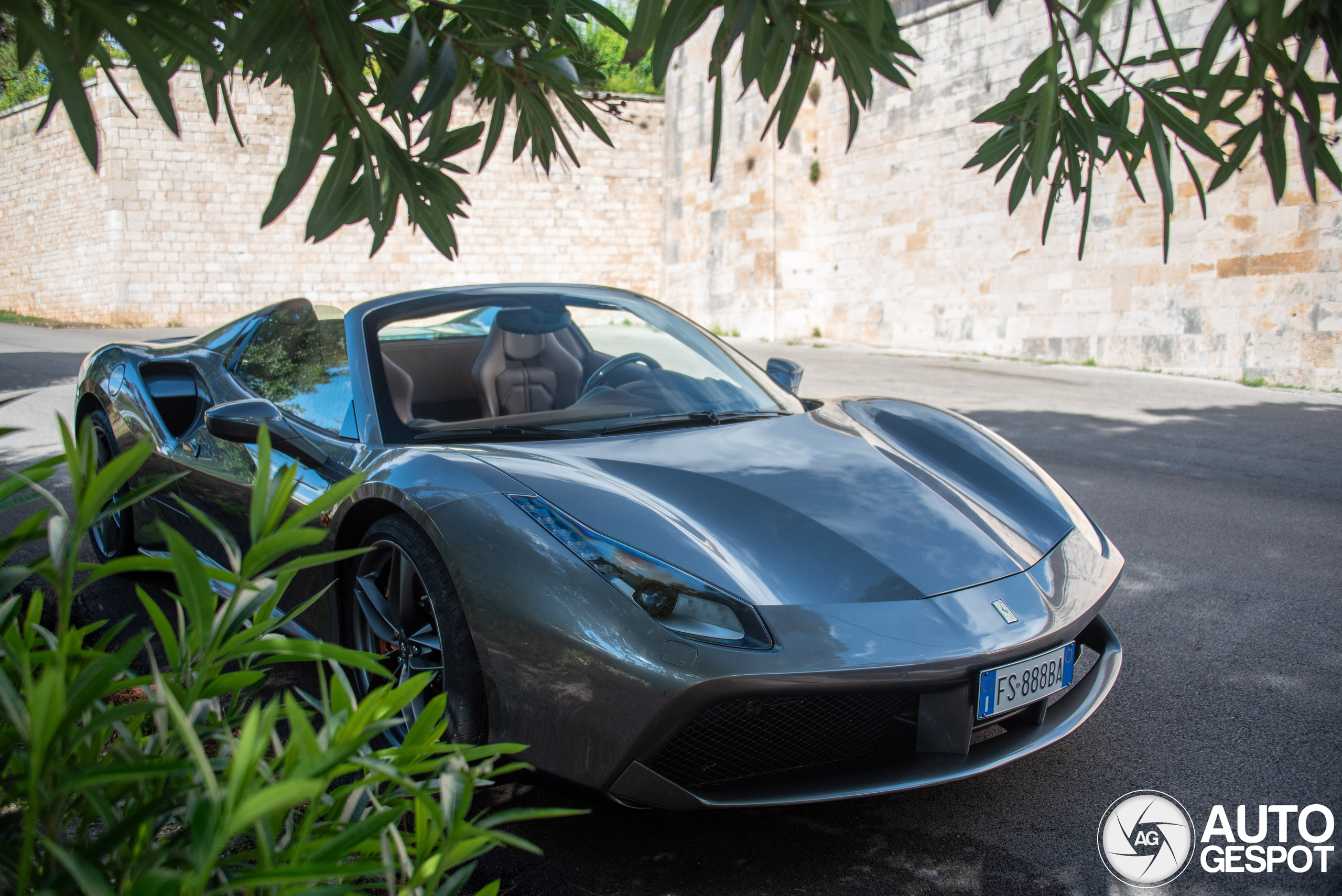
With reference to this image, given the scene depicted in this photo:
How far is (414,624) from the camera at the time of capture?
2398 millimetres

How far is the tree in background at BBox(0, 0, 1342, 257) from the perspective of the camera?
1.30 m

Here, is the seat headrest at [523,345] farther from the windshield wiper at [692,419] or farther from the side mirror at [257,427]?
the side mirror at [257,427]

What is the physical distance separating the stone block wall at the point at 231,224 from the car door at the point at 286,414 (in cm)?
1623

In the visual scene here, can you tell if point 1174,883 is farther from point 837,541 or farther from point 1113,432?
point 1113,432

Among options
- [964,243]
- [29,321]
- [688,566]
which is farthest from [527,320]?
[29,321]

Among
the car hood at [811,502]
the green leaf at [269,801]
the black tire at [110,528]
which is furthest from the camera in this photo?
the black tire at [110,528]

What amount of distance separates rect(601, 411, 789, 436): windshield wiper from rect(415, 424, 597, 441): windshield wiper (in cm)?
10

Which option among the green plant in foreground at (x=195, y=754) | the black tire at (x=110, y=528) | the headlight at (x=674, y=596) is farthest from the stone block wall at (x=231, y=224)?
the green plant in foreground at (x=195, y=754)

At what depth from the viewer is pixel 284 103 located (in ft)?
70.8

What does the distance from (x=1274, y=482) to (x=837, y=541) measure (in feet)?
15.4

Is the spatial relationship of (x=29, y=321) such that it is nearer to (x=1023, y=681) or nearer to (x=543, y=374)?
(x=543, y=374)

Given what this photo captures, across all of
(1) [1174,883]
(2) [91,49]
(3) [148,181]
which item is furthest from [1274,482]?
(3) [148,181]

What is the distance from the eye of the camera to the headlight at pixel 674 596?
190cm

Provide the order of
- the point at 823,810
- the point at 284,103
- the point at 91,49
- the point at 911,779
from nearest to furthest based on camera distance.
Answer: the point at 91,49, the point at 911,779, the point at 823,810, the point at 284,103
